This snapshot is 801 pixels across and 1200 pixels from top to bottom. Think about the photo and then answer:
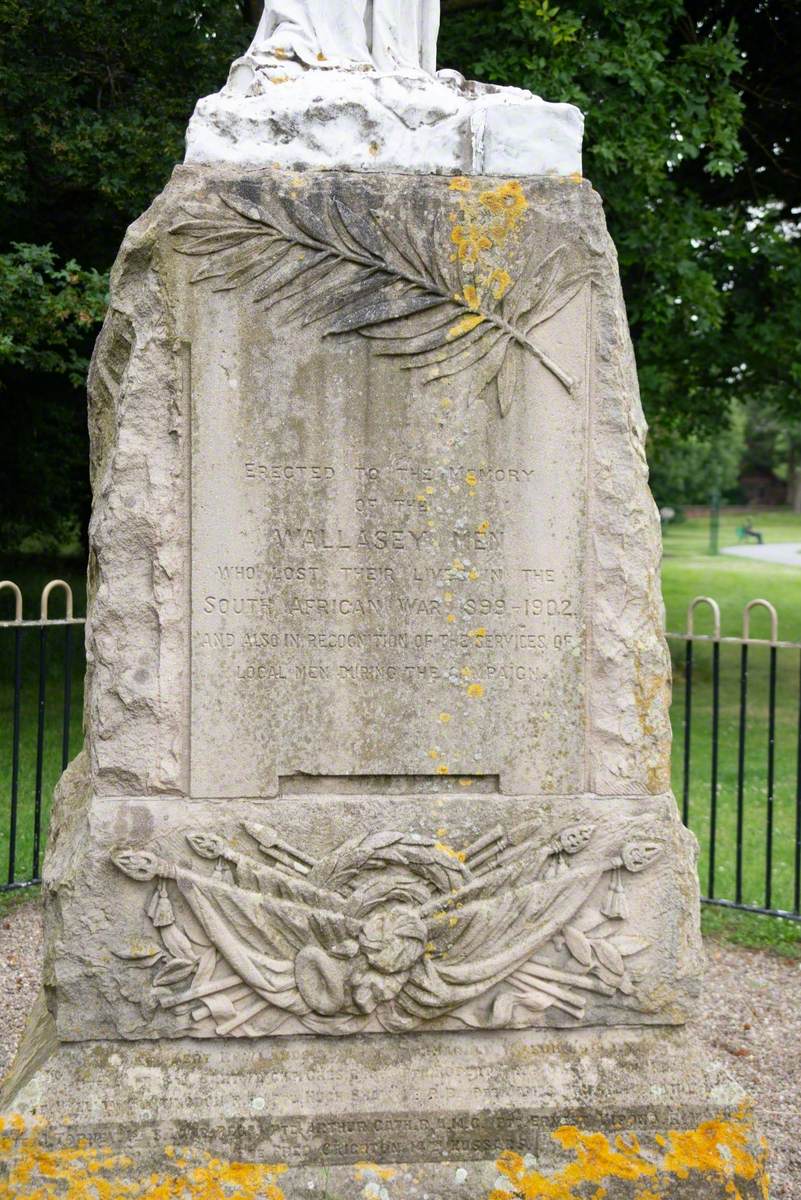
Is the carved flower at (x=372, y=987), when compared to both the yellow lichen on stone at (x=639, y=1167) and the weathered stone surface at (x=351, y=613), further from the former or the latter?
the yellow lichen on stone at (x=639, y=1167)

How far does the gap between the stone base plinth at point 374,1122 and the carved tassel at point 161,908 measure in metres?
0.37

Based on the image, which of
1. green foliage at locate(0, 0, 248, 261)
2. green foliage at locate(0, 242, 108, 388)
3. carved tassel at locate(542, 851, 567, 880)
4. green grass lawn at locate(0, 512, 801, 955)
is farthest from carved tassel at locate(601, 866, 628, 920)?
green foliage at locate(0, 0, 248, 261)

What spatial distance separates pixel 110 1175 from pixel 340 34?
11.1 ft

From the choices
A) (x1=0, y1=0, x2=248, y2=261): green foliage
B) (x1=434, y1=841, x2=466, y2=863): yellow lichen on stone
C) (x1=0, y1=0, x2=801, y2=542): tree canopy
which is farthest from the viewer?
(x1=0, y1=0, x2=248, y2=261): green foliage

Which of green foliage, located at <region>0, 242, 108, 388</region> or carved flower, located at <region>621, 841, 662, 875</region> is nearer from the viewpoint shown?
carved flower, located at <region>621, 841, 662, 875</region>

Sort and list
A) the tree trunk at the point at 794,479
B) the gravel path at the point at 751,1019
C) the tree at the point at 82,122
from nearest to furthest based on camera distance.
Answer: the gravel path at the point at 751,1019 → the tree at the point at 82,122 → the tree trunk at the point at 794,479

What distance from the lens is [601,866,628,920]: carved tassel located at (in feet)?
12.8

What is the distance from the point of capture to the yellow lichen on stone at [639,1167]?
143 inches

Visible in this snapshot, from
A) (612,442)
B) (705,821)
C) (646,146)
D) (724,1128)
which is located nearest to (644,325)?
(646,146)

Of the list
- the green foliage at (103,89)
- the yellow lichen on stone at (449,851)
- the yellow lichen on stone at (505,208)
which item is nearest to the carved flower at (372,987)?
the yellow lichen on stone at (449,851)

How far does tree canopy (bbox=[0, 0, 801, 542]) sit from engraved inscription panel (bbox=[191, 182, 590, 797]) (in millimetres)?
5459

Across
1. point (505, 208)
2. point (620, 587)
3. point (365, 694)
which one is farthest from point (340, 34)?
point (365, 694)

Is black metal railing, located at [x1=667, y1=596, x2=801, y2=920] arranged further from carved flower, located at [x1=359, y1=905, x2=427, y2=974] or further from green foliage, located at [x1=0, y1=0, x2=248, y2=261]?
green foliage, located at [x1=0, y1=0, x2=248, y2=261]

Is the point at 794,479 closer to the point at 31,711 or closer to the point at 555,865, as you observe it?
the point at 31,711
